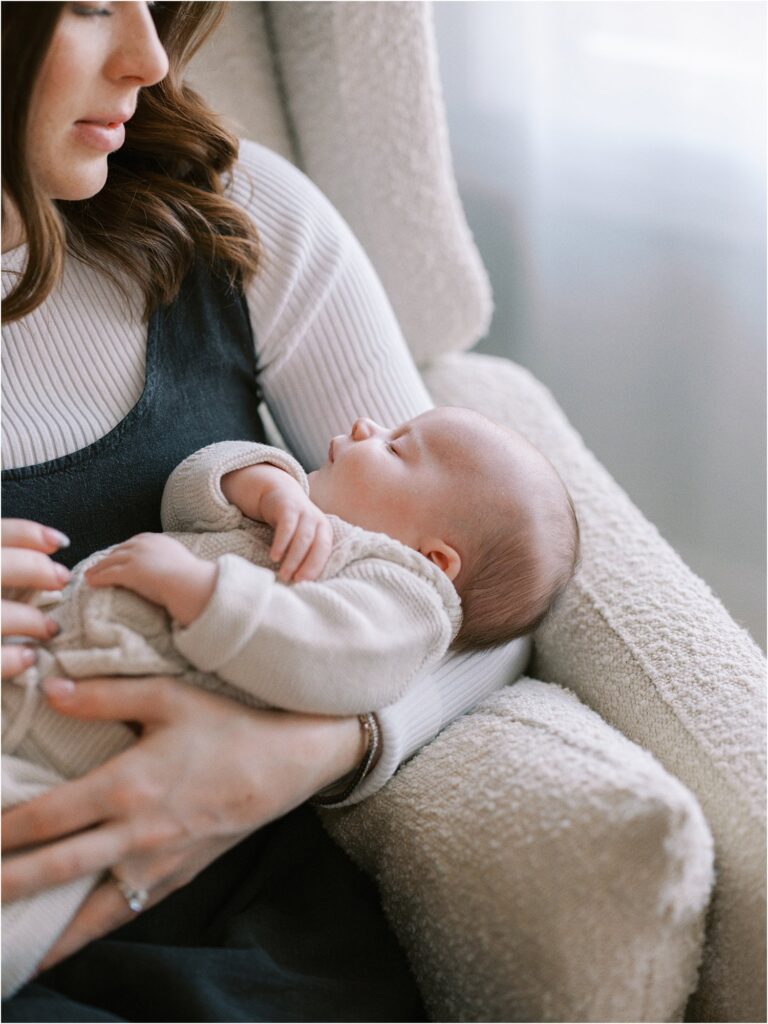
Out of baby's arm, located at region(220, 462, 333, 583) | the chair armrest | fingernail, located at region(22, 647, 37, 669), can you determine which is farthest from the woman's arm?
fingernail, located at region(22, 647, 37, 669)

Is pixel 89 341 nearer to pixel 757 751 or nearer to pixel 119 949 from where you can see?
pixel 119 949

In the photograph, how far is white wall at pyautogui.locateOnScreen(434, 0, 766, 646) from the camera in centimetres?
174

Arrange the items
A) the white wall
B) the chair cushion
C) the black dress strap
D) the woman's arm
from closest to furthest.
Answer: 1. the chair cushion
2. the black dress strap
3. the woman's arm
4. the white wall

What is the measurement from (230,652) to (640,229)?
141 cm

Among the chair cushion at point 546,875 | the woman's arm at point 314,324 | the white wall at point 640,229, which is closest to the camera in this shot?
the chair cushion at point 546,875

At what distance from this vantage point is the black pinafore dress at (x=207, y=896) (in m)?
0.85

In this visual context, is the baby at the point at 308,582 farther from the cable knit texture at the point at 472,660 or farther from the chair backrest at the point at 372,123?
the chair backrest at the point at 372,123

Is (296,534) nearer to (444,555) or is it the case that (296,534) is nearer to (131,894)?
(444,555)

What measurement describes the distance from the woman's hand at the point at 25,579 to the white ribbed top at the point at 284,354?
155 mm

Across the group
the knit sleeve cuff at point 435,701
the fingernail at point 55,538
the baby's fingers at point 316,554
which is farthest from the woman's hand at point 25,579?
the knit sleeve cuff at point 435,701

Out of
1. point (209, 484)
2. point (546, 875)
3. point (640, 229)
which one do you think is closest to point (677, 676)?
point (546, 875)

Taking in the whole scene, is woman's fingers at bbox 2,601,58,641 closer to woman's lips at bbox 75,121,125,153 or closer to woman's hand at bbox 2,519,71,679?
woman's hand at bbox 2,519,71,679

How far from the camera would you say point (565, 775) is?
86 cm

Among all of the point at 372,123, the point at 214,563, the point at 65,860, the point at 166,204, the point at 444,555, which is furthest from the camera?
the point at 372,123
